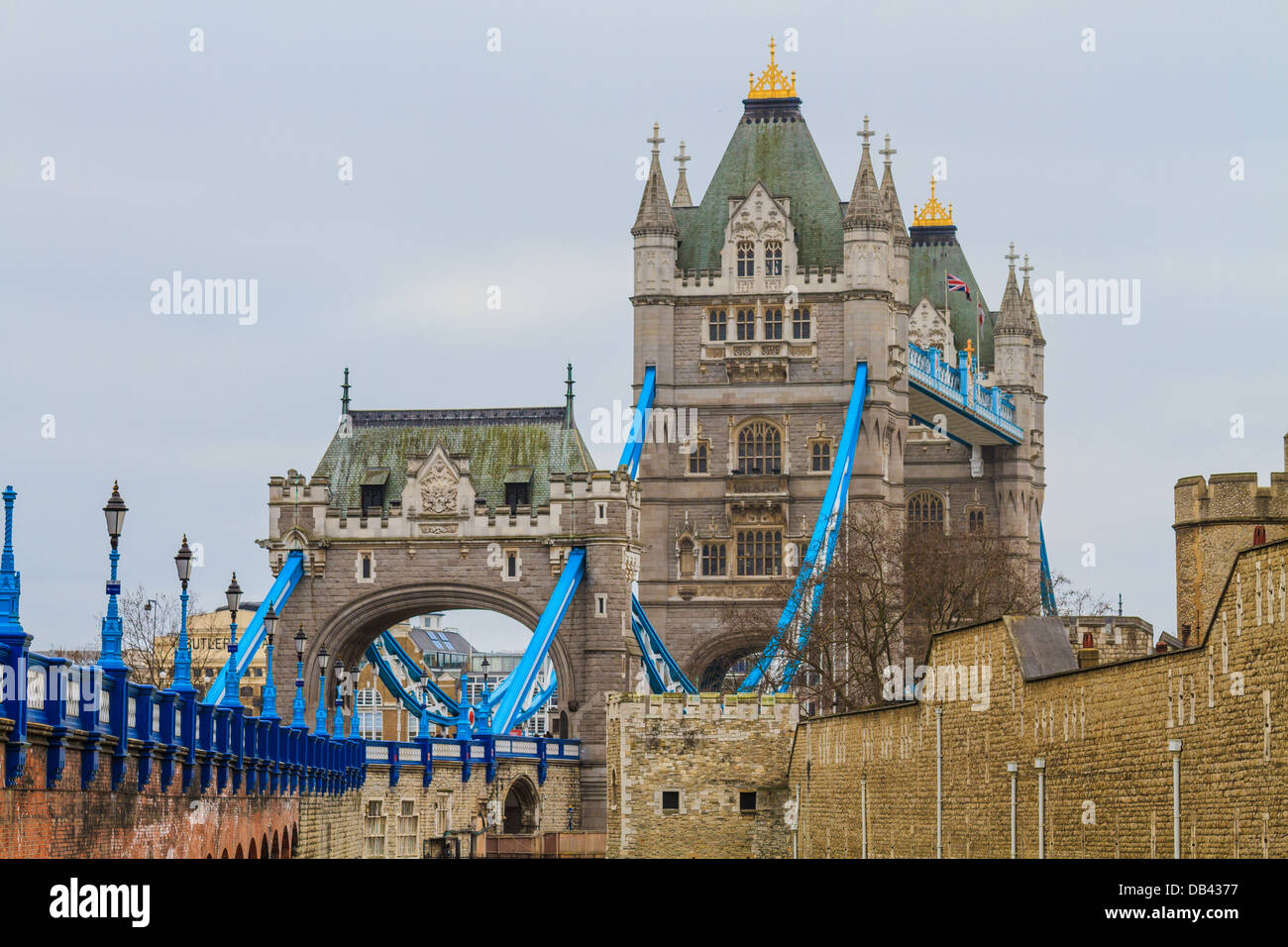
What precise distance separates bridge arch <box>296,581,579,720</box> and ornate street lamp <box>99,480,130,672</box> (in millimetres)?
48458

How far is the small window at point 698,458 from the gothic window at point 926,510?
14.5 metres

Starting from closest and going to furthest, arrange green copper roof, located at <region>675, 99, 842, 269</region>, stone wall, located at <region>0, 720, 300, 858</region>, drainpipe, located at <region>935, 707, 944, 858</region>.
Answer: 1. stone wall, located at <region>0, 720, 300, 858</region>
2. drainpipe, located at <region>935, 707, 944, 858</region>
3. green copper roof, located at <region>675, 99, 842, 269</region>

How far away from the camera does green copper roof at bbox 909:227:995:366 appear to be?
4326 inches

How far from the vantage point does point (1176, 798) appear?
25.9 metres

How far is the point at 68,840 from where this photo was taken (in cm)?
2402

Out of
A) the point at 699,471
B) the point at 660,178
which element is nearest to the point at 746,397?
the point at 699,471

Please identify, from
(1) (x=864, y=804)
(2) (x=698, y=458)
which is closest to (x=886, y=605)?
(1) (x=864, y=804)

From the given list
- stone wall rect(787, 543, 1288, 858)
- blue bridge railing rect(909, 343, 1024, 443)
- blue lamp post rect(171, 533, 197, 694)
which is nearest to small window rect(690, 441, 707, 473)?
blue bridge railing rect(909, 343, 1024, 443)

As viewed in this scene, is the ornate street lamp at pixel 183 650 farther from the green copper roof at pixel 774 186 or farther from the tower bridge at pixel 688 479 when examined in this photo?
the green copper roof at pixel 774 186

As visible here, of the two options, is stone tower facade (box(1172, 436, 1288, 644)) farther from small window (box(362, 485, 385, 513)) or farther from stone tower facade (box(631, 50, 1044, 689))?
stone tower facade (box(631, 50, 1044, 689))

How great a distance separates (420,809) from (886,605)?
1152 centimetres

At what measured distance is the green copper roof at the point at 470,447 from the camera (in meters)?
77.8

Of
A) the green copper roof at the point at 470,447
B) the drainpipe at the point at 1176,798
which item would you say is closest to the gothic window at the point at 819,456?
the green copper roof at the point at 470,447
